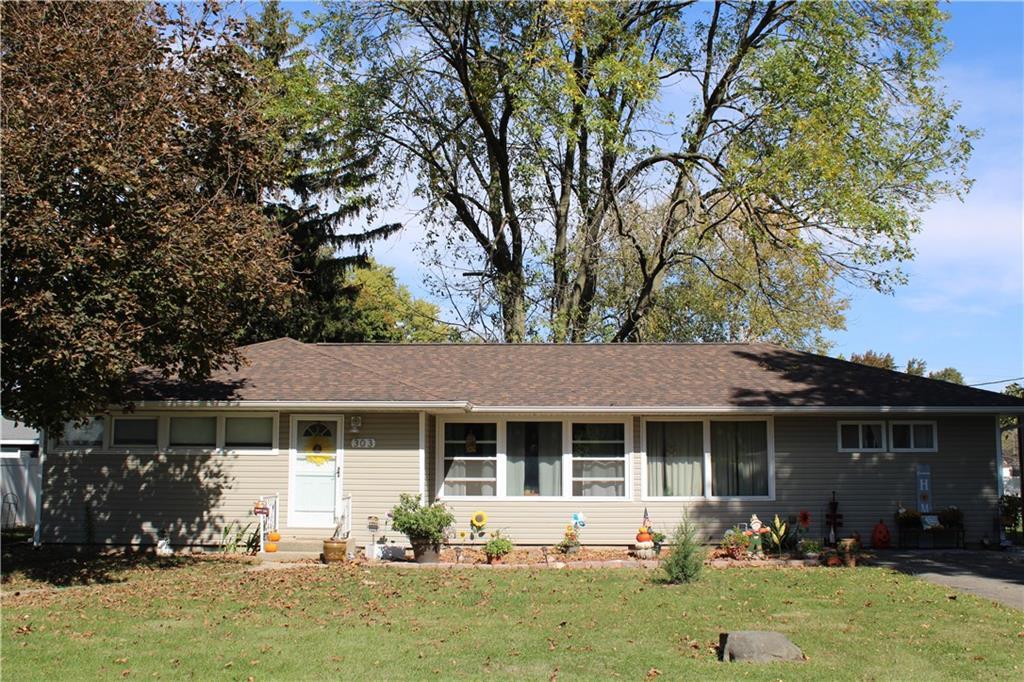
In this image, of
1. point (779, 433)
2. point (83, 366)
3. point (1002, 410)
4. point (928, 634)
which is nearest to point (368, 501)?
point (83, 366)

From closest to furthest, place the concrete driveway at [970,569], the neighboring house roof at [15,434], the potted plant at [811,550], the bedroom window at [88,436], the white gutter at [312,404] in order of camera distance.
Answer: the concrete driveway at [970,569], the potted plant at [811,550], the white gutter at [312,404], the bedroom window at [88,436], the neighboring house roof at [15,434]

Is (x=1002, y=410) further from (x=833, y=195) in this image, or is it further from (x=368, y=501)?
(x=368, y=501)

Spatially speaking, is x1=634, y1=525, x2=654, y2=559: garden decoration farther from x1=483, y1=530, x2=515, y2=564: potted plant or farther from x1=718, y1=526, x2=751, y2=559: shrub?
x1=483, y1=530, x2=515, y2=564: potted plant

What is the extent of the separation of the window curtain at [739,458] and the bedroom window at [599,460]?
1.74 m

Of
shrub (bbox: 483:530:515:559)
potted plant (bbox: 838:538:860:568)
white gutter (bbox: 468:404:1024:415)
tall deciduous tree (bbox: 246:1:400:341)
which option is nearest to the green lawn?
potted plant (bbox: 838:538:860:568)

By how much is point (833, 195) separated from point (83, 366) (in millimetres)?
17126

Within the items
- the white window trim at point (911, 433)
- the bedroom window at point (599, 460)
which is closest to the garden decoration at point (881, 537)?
the white window trim at point (911, 433)

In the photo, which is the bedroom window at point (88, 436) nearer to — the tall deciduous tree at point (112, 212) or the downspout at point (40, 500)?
the downspout at point (40, 500)

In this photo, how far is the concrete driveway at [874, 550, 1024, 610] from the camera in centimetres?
1320

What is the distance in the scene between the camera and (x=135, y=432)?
18250 mm

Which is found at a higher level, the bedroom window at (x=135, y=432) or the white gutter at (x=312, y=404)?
the white gutter at (x=312, y=404)

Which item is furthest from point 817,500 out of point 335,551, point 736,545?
point 335,551

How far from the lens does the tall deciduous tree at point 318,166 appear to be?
26859 millimetres

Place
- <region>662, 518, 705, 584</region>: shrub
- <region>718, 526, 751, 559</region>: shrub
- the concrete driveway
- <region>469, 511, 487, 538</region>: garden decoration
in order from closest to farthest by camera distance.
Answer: the concrete driveway → <region>662, 518, 705, 584</region>: shrub → <region>718, 526, 751, 559</region>: shrub → <region>469, 511, 487, 538</region>: garden decoration
